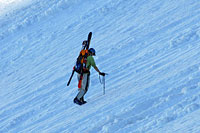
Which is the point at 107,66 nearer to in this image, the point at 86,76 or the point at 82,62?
the point at 86,76

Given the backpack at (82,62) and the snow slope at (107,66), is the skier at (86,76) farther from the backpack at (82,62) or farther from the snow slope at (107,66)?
the snow slope at (107,66)

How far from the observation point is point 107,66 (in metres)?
11.4

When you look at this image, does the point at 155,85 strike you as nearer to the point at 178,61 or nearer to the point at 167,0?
the point at 178,61

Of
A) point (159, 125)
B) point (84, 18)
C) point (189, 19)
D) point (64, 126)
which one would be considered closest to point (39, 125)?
point (64, 126)

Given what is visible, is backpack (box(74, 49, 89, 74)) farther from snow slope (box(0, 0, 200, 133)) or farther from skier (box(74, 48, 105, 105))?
snow slope (box(0, 0, 200, 133))

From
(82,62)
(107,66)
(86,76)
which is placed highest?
(107,66)

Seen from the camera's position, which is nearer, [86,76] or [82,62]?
[82,62]

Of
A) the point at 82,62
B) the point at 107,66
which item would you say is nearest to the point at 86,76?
the point at 82,62

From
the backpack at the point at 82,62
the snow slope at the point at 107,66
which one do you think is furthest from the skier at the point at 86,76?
the snow slope at the point at 107,66

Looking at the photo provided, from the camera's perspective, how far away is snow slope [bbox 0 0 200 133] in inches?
293

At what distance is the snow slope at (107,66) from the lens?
24.5 feet

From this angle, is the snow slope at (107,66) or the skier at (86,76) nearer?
the snow slope at (107,66)

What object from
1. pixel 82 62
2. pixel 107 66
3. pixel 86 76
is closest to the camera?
pixel 82 62

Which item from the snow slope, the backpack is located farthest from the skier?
the snow slope
